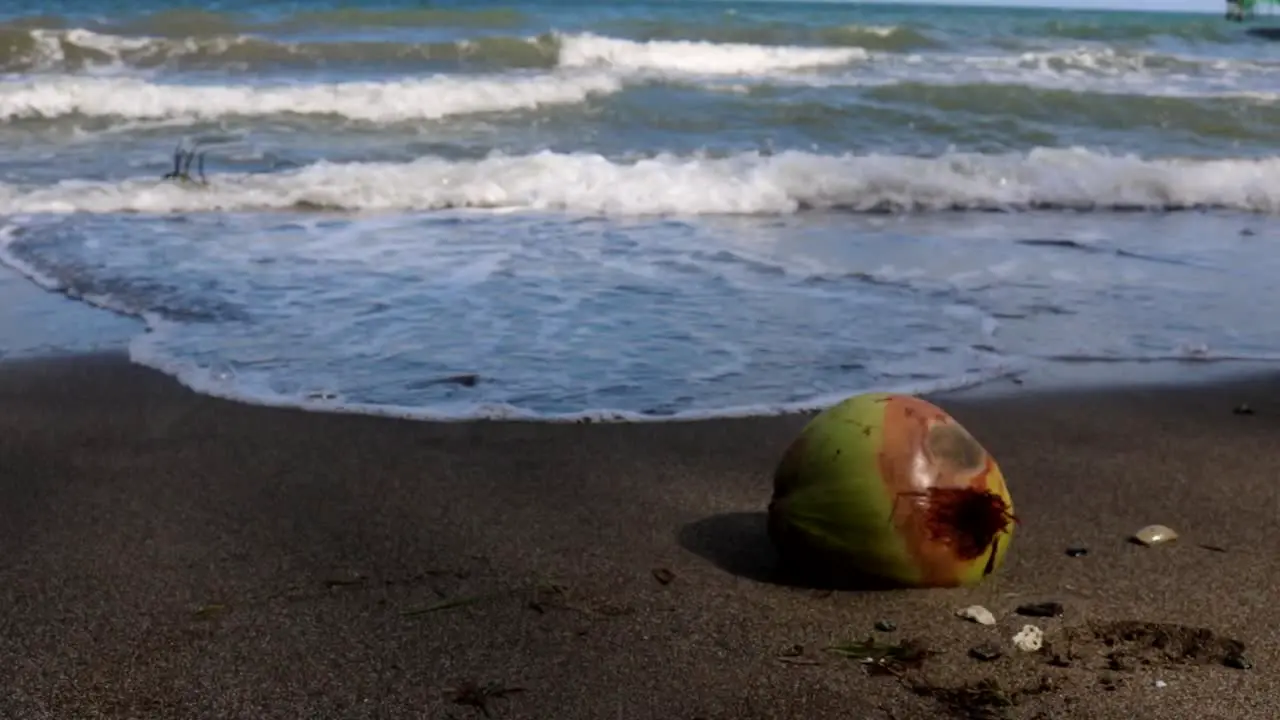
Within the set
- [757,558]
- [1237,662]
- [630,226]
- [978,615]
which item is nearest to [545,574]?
[757,558]

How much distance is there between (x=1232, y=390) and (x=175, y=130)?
10078mm

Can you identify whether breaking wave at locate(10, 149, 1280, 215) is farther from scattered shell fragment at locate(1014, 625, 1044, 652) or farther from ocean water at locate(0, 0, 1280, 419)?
scattered shell fragment at locate(1014, 625, 1044, 652)

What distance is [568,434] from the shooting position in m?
3.90

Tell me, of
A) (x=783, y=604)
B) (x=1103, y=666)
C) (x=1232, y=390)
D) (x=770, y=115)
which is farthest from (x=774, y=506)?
(x=770, y=115)

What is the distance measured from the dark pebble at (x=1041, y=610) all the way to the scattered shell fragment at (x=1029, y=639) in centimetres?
9

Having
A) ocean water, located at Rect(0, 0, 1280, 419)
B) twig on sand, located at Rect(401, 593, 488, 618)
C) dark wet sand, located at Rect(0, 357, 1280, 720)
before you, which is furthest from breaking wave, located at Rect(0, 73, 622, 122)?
twig on sand, located at Rect(401, 593, 488, 618)

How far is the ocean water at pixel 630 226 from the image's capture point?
15.8 ft

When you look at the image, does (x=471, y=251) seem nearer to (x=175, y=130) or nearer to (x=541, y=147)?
(x=541, y=147)

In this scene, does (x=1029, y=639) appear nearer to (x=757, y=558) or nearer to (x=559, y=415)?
(x=757, y=558)

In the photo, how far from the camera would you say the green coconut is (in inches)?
104

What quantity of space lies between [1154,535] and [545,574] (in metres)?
1.44

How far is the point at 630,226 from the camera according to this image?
7.89 m

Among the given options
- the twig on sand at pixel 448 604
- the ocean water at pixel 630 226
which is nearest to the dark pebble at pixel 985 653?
the twig on sand at pixel 448 604

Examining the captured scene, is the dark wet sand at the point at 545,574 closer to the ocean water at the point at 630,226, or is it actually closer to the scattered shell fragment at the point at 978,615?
the scattered shell fragment at the point at 978,615
